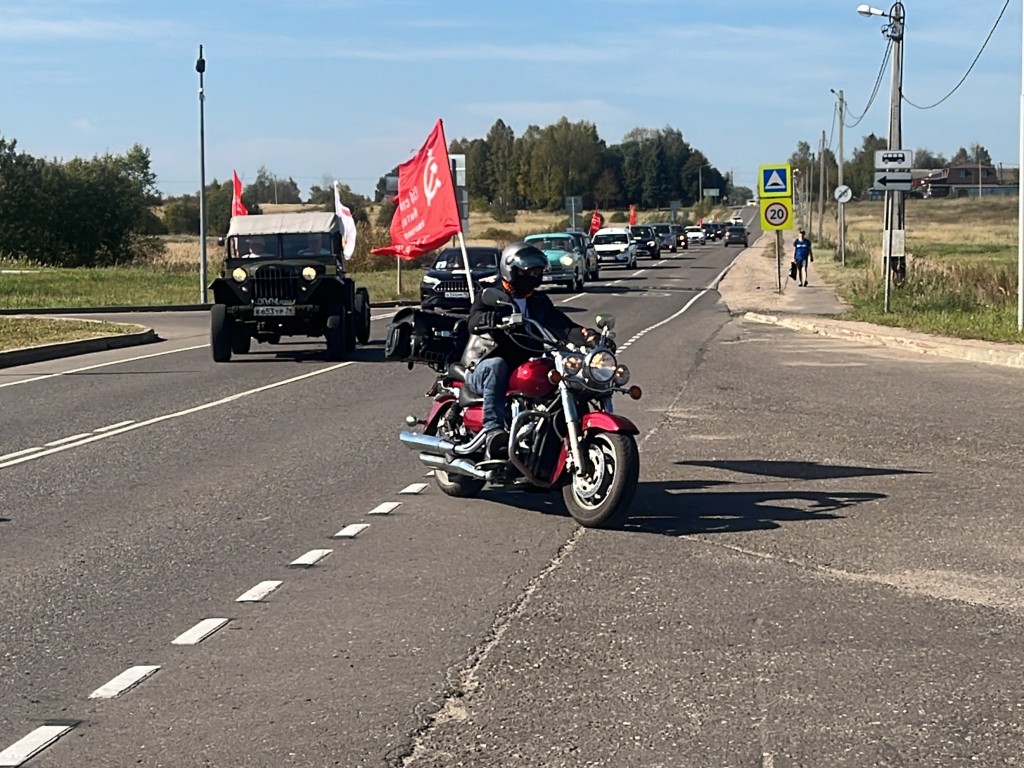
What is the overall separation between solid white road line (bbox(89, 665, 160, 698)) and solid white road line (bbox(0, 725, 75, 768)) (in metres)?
0.38

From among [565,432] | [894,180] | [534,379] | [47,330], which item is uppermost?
[894,180]

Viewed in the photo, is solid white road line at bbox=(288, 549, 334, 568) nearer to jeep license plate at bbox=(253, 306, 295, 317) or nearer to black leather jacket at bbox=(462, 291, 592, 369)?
black leather jacket at bbox=(462, 291, 592, 369)

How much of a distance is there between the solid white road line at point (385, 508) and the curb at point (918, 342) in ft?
40.7

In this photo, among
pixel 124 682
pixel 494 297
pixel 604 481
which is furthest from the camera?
pixel 494 297

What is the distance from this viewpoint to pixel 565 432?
8.73 metres

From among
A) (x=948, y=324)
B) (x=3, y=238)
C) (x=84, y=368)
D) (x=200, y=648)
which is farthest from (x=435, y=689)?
(x=3, y=238)

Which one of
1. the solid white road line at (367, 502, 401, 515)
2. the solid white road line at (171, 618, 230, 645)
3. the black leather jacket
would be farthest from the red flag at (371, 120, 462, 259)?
the solid white road line at (171, 618, 230, 645)

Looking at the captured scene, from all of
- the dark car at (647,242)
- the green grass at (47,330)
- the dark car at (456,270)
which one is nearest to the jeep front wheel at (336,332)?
the green grass at (47,330)

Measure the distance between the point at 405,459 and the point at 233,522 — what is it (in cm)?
270

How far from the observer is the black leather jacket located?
29.5 ft

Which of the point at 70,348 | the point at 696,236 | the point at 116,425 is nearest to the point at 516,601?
the point at 116,425

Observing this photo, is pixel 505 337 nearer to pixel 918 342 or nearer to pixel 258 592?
pixel 258 592

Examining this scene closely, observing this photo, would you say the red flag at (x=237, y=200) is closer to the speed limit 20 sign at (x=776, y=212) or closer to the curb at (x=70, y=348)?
the curb at (x=70, y=348)

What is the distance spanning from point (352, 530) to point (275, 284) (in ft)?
44.3
